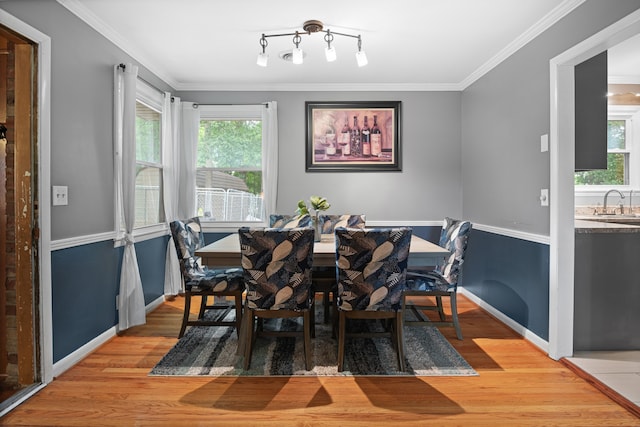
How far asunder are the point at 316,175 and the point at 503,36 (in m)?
2.32

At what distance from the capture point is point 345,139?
453cm

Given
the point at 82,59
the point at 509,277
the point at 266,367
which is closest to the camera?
the point at 266,367

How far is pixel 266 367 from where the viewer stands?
2.53 m

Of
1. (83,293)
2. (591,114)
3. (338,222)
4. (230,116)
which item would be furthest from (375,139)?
(83,293)

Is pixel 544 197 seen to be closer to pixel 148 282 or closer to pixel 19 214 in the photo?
pixel 19 214

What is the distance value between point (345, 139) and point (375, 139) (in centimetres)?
36

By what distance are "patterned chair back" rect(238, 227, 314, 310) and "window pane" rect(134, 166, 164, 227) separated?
186 centimetres

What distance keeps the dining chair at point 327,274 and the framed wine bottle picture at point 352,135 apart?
83cm

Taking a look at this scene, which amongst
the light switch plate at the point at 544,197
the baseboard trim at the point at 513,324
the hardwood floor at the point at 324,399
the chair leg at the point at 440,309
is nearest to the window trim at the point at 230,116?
the hardwood floor at the point at 324,399

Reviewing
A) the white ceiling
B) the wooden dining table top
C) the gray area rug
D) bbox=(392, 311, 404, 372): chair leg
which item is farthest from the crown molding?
the gray area rug

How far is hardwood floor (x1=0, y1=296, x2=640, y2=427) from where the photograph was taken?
1.96m

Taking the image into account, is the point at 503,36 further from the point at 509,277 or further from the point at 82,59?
the point at 82,59

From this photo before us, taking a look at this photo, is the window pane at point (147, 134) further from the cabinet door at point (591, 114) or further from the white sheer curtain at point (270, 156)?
the cabinet door at point (591, 114)

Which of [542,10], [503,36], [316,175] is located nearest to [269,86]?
[316,175]
